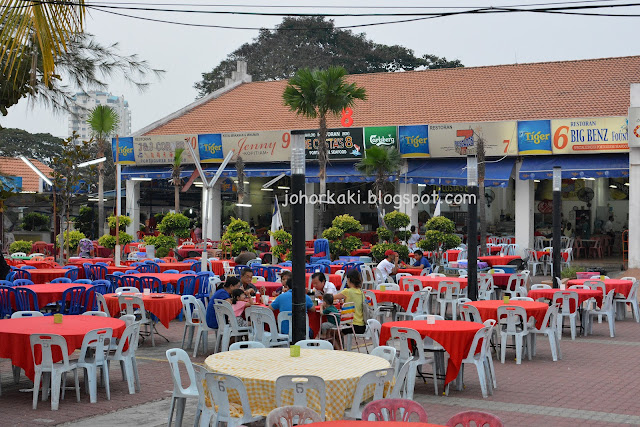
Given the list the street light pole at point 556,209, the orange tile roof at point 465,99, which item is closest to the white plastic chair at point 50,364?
the street light pole at point 556,209

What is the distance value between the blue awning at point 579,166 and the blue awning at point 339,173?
5.40 m

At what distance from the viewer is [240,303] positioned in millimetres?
11734

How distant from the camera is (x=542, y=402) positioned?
919cm

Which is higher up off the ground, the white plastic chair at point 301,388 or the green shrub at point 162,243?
the green shrub at point 162,243

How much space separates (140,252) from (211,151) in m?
8.75

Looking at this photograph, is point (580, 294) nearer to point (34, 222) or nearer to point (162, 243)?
point (162, 243)

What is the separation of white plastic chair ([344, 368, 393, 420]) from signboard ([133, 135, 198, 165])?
27.2 metres

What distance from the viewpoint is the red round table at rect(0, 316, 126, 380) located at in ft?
29.0

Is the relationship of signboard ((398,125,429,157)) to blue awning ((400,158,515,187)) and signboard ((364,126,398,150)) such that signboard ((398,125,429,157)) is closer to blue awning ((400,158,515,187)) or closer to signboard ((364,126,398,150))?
signboard ((364,126,398,150))

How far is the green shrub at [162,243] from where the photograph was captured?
23812mm

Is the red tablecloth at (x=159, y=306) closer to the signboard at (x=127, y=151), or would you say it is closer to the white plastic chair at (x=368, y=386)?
the white plastic chair at (x=368, y=386)

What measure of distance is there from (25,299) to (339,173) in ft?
61.0

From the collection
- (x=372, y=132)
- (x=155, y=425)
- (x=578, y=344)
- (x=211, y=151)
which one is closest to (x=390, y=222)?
(x=372, y=132)

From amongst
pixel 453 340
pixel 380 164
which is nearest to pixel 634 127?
pixel 380 164
